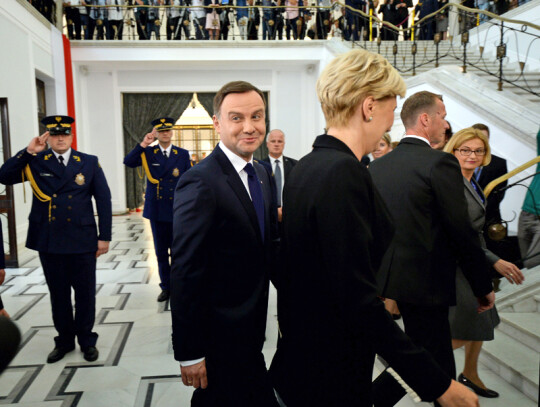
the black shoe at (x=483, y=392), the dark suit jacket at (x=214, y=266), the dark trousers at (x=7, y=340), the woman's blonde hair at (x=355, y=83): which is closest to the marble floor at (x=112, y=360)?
the black shoe at (x=483, y=392)

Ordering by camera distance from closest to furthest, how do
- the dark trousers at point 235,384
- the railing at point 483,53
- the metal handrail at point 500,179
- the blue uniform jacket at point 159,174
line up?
the dark trousers at point 235,384 → the metal handrail at point 500,179 → the blue uniform jacket at point 159,174 → the railing at point 483,53

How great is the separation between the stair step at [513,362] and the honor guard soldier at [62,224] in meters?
2.64

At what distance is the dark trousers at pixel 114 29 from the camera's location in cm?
1075

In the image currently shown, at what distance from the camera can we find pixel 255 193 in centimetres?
166

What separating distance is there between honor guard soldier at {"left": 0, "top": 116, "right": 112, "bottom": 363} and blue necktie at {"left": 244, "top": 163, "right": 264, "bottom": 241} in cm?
178

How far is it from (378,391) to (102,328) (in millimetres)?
2692

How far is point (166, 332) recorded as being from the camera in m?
3.62

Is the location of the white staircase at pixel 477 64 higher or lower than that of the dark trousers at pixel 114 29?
lower

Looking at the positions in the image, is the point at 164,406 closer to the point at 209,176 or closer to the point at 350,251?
the point at 209,176

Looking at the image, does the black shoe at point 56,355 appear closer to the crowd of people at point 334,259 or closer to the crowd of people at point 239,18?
the crowd of people at point 334,259

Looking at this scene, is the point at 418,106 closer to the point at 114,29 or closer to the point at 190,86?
the point at 190,86

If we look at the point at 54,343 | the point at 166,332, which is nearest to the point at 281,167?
the point at 166,332

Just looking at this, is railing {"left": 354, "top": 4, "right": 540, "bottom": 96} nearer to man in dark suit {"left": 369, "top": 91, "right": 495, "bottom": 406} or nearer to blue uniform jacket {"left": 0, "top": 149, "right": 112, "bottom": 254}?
man in dark suit {"left": 369, "top": 91, "right": 495, "bottom": 406}

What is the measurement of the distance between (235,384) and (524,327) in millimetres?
2331
